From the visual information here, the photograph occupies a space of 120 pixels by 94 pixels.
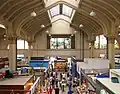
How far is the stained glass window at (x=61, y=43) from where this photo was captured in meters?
29.3

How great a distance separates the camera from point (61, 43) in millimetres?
29453

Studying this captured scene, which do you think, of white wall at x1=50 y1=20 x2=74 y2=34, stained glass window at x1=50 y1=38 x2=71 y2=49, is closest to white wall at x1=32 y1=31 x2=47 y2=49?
stained glass window at x1=50 y1=38 x2=71 y2=49

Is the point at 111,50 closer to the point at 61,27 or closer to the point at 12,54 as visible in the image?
the point at 12,54

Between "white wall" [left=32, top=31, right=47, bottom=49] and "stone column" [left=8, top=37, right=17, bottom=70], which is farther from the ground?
"white wall" [left=32, top=31, right=47, bottom=49]

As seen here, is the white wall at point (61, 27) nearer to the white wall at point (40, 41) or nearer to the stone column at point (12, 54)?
the white wall at point (40, 41)

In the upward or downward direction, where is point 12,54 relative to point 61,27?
downward

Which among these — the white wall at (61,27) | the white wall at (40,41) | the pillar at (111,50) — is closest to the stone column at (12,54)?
the pillar at (111,50)

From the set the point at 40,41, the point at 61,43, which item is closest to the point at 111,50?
the point at 61,43

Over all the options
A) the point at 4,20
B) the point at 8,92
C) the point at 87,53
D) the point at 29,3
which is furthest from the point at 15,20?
the point at 87,53

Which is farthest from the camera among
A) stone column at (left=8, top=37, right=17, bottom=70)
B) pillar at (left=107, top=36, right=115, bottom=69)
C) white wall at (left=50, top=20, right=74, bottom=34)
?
white wall at (left=50, top=20, right=74, bottom=34)

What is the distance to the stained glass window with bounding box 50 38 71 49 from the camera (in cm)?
2933

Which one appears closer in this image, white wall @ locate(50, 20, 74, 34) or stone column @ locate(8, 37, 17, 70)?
stone column @ locate(8, 37, 17, 70)

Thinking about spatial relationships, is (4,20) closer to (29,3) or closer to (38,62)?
(29,3)

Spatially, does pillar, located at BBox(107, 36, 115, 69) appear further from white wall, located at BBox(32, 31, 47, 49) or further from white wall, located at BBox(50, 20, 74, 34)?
white wall, located at BBox(32, 31, 47, 49)
